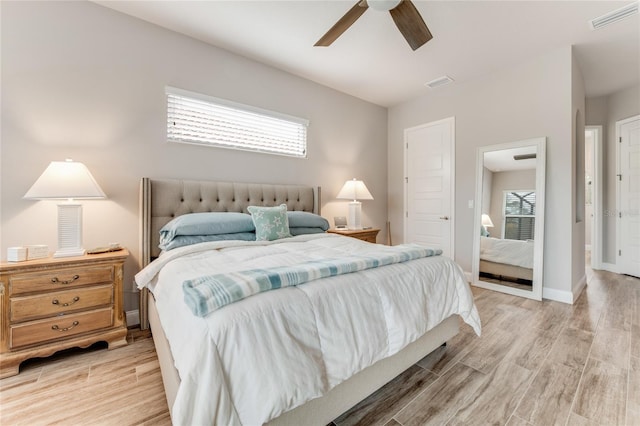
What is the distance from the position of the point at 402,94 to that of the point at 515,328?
3.47 metres

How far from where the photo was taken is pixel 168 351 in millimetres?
1296

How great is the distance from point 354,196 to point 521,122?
2243mm

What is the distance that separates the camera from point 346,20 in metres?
2.03

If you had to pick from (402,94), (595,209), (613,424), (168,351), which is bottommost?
(613,424)

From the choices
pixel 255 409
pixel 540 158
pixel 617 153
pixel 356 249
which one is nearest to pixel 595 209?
pixel 617 153

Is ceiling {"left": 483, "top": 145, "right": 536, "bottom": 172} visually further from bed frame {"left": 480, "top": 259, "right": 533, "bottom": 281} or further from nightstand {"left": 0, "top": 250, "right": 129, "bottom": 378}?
nightstand {"left": 0, "top": 250, "right": 129, "bottom": 378}

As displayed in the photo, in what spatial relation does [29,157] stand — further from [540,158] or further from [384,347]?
[540,158]

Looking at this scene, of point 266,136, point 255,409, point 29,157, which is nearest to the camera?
point 255,409

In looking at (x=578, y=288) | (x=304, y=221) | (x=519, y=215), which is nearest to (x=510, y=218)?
(x=519, y=215)

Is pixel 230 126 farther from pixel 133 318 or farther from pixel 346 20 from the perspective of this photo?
pixel 133 318

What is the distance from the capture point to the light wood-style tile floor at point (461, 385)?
139 centimetres

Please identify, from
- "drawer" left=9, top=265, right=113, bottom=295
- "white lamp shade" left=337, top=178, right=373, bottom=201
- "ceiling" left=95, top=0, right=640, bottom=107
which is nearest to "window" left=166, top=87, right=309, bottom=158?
"ceiling" left=95, top=0, right=640, bottom=107

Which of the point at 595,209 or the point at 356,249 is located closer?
Answer: the point at 356,249

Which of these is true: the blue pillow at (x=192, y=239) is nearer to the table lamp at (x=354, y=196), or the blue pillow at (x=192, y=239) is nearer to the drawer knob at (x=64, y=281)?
the drawer knob at (x=64, y=281)
